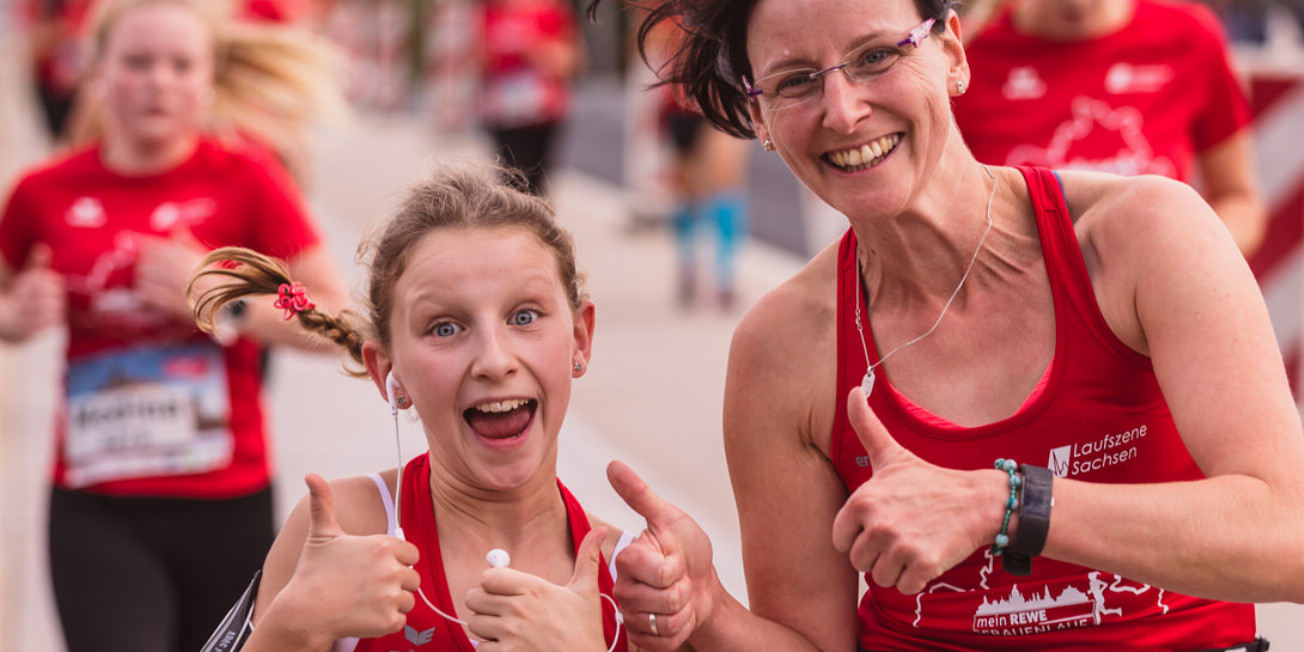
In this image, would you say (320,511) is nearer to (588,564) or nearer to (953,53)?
(588,564)

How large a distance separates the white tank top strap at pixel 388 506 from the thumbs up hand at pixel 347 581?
0.23m

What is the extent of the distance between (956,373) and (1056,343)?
0.50ft

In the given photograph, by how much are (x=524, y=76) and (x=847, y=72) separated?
8.26 m

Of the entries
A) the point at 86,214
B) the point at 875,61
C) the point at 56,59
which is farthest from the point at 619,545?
the point at 56,59

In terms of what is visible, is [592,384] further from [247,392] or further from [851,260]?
[851,260]

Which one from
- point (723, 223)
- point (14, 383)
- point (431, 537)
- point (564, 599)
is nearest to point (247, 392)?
point (431, 537)

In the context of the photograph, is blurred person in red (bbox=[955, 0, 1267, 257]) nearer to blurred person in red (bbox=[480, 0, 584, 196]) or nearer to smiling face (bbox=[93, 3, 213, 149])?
smiling face (bbox=[93, 3, 213, 149])

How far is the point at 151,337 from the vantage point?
354 cm

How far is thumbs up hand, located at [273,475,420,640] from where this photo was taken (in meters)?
1.98

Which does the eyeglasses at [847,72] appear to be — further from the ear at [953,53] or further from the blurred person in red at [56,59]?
the blurred person in red at [56,59]

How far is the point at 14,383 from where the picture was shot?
8133mm

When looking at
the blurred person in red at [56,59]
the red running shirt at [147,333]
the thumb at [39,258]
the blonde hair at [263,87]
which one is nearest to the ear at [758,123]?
the red running shirt at [147,333]

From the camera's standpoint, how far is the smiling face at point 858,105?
2193mm

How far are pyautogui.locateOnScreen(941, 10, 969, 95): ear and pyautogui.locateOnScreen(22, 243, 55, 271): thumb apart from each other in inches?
83.2
